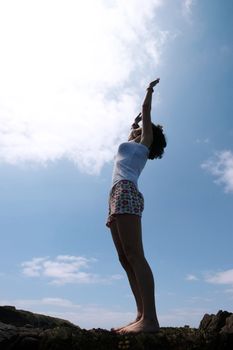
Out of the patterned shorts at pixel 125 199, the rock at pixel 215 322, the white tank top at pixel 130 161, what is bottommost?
→ the rock at pixel 215 322

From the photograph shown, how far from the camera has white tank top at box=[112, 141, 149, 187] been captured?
6.94 meters

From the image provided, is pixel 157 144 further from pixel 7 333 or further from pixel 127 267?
pixel 7 333

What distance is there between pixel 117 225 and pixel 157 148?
6.73 feet

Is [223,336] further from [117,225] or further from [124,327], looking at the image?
[117,225]

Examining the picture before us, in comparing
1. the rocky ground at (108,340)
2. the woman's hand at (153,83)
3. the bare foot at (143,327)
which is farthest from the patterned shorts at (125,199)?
the woman's hand at (153,83)

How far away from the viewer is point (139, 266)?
20.7 feet

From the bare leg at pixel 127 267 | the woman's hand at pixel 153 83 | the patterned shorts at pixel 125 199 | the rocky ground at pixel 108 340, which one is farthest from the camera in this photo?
the woman's hand at pixel 153 83

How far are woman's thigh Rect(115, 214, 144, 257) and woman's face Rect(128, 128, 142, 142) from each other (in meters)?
1.83

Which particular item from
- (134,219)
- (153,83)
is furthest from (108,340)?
(153,83)

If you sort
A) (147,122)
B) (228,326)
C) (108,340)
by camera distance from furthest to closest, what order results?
(147,122) < (228,326) < (108,340)

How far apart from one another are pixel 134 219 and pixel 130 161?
112 cm

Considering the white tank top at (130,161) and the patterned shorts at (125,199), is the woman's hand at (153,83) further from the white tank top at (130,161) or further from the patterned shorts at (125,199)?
the patterned shorts at (125,199)

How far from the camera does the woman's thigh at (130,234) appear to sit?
644 cm

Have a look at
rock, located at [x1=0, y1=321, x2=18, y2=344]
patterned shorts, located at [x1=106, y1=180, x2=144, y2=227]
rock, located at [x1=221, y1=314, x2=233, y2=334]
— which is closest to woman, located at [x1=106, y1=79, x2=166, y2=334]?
patterned shorts, located at [x1=106, y1=180, x2=144, y2=227]
